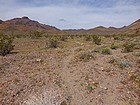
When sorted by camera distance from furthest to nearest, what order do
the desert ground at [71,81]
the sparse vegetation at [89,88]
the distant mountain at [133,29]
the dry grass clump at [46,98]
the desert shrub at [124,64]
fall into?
the distant mountain at [133,29], the desert shrub at [124,64], the sparse vegetation at [89,88], the desert ground at [71,81], the dry grass clump at [46,98]

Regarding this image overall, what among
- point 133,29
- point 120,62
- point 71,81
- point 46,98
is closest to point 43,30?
point 133,29

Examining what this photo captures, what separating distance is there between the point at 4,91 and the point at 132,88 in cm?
448

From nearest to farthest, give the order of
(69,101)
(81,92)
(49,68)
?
(69,101) < (81,92) < (49,68)

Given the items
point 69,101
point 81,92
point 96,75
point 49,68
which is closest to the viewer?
point 69,101

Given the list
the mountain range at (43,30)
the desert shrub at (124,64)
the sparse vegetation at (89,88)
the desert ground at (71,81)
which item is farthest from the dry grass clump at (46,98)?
the mountain range at (43,30)

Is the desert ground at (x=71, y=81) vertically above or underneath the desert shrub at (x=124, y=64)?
underneath

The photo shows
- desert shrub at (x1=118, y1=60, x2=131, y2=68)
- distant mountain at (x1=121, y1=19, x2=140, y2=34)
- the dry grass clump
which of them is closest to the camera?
the dry grass clump

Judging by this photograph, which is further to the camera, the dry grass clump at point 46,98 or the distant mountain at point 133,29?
the distant mountain at point 133,29

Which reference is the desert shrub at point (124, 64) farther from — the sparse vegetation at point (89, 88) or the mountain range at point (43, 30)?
the mountain range at point (43, 30)

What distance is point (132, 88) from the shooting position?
7.93m

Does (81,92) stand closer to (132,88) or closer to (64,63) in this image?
(132,88)

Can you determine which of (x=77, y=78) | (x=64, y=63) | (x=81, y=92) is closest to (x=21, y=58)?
(x=64, y=63)

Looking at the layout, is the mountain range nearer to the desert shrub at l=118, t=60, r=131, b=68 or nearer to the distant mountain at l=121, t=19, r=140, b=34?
the distant mountain at l=121, t=19, r=140, b=34

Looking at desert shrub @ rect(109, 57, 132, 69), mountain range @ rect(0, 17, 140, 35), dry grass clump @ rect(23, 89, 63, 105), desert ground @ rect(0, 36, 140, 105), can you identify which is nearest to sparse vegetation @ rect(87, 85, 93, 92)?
desert ground @ rect(0, 36, 140, 105)
